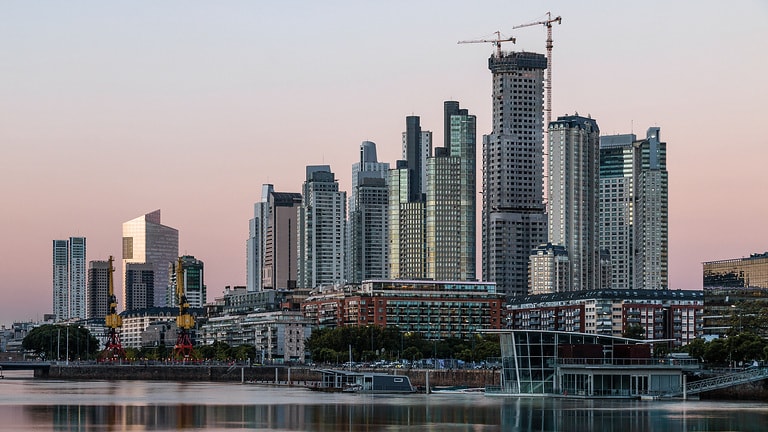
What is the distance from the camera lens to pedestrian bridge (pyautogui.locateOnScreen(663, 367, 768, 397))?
133625 mm

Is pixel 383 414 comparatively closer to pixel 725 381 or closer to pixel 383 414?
pixel 383 414

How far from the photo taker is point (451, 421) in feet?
347

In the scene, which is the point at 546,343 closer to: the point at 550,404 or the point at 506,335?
the point at 506,335

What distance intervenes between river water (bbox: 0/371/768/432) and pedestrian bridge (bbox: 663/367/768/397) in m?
5.87

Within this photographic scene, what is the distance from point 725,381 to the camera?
139375 mm

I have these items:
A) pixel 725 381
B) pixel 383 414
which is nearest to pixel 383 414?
pixel 383 414

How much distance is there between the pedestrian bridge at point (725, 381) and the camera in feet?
438

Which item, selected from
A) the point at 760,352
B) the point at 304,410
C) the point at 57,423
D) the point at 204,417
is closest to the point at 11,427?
the point at 57,423

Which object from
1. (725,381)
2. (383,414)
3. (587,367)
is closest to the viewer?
(383,414)

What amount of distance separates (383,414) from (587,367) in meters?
25.9

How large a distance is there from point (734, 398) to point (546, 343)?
1911cm

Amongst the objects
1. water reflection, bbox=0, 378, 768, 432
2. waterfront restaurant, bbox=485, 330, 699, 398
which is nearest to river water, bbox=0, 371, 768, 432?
water reflection, bbox=0, 378, 768, 432

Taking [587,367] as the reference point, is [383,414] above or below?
below

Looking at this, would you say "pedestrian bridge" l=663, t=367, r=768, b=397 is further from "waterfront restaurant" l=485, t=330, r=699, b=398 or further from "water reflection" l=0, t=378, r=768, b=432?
"water reflection" l=0, t=378, r=768, b=432
